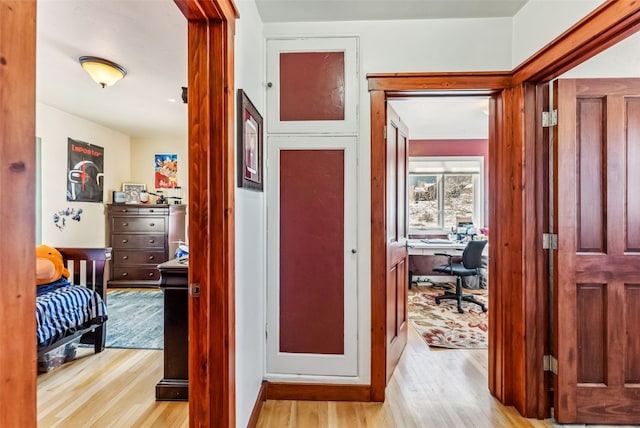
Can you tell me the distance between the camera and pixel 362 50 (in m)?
2.18

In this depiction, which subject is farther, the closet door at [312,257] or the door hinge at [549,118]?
the closet door at [312,257]

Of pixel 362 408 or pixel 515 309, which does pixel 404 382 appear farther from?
pixel 515 309

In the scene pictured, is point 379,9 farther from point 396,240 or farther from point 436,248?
point 436,248

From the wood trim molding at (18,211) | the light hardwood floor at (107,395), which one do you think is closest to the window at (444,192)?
the light hardwood floor at (107,395)

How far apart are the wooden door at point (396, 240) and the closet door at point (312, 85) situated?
14.7 inches

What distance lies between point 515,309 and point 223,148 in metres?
2.02

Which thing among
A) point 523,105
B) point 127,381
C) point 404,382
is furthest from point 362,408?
point 523,105

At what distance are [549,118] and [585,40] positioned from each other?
514 mm

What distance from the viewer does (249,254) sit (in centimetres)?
183

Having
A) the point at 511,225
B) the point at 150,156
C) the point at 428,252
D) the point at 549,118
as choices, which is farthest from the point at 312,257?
the point at 150,156

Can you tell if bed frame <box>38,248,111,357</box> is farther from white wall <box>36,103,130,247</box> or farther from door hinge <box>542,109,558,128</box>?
door hinge <box>542,109,558,128</box>

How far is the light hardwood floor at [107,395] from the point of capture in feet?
6.40

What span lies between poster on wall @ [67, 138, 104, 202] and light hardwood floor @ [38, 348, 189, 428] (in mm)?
2663

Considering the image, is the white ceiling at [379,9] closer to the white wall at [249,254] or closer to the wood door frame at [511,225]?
the white wall at [249,254]
